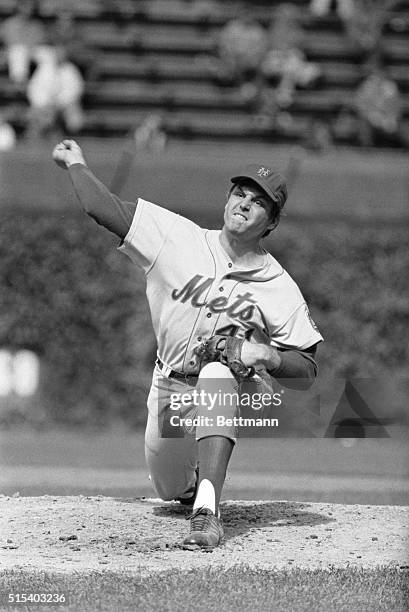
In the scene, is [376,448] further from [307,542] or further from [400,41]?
[400,41]

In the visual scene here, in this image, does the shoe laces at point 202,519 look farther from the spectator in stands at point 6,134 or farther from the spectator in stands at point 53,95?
the spectator in stands at point 53,95

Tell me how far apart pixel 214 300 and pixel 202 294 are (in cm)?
6

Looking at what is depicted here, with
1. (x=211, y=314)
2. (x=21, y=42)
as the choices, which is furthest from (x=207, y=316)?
(x=21, y=42)

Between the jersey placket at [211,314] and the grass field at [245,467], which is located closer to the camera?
the jersey placket at [211,314]

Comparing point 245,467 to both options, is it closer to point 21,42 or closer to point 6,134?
point 6,134

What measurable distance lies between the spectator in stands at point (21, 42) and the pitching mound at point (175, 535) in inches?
239

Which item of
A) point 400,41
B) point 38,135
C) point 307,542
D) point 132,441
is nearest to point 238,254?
point 307,542

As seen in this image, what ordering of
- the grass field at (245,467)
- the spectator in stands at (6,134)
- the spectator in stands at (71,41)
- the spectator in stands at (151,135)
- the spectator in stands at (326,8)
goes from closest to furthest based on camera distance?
the grass field at (245,467)
the spectator in stands at (6,134)
the spectator in stands at (151,135)
the spectator in stands at (71,41)
the spectator in stands at (326,8)

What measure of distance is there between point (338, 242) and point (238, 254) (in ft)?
14.0

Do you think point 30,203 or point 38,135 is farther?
point 38,135

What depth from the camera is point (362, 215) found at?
30.0 ft

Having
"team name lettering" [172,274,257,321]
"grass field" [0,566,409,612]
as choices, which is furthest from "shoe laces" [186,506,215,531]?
"team name lettering" [172,274,257,321]

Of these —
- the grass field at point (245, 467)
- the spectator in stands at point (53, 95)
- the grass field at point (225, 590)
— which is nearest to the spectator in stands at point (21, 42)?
the spectator in stands at point (53, 95)

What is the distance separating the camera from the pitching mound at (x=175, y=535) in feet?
13.9
